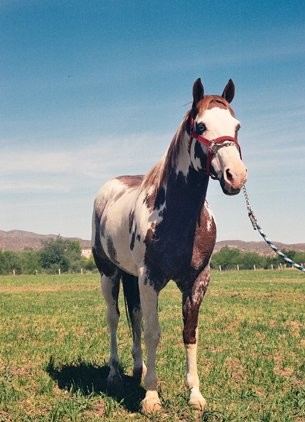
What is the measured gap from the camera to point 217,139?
4707mm

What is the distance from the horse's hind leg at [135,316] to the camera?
22.9ft

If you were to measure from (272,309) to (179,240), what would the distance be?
13.8 metres

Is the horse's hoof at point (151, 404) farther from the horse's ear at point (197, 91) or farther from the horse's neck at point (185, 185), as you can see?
the horse's ear at point (197, 91)

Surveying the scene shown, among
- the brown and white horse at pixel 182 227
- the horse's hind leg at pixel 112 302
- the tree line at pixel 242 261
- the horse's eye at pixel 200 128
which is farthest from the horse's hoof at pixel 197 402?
the tree line at pixel 242 261

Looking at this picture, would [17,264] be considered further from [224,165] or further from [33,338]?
[224,165]

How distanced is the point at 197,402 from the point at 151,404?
1.72 feet

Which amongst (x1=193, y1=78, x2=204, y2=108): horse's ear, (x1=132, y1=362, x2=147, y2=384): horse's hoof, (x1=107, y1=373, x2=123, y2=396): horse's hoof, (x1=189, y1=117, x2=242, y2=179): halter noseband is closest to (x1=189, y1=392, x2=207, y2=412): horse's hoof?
(x1=107, y1=373, x2=123, y2=396): horse's hoof

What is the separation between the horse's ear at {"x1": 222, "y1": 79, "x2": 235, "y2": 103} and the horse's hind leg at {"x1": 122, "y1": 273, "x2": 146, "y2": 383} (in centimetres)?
316

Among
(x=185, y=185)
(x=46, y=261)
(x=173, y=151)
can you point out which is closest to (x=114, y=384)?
(x=185, y=185)

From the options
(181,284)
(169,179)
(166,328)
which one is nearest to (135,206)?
(169,179)

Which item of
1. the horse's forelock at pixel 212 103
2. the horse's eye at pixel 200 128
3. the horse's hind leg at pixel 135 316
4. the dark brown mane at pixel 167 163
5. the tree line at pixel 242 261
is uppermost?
the horse's forelock at pixel 212 103

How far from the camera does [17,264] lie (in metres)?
93.1

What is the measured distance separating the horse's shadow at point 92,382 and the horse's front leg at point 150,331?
0.36 meters

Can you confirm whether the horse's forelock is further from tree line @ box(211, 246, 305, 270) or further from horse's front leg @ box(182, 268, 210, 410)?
tree line @ box(211, 246, 305, 270)
